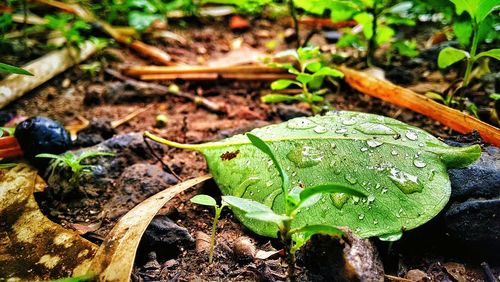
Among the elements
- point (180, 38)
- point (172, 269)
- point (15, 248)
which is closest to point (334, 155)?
point (172, 269)

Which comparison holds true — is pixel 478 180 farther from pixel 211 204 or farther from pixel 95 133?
pixel 95 133

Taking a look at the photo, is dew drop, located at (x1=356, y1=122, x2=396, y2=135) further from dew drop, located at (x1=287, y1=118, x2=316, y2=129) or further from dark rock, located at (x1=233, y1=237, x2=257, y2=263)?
dark rock, located at (x1=233, y1=237, x2=257, y2=263)

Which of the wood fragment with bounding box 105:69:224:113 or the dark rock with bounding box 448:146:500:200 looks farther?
the wood fragment with bounding box 105:69:224:113

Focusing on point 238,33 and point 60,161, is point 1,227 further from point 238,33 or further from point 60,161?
point 238,33

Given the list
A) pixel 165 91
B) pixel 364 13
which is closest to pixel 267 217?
pixel 364 13

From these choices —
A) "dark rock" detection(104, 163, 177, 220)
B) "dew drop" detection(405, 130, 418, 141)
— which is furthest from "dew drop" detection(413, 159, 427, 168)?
"dark rock" detection(104, 163, 177, 220)

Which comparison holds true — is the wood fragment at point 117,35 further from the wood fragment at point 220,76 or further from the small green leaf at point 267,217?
the small green leaf at point 267,217
